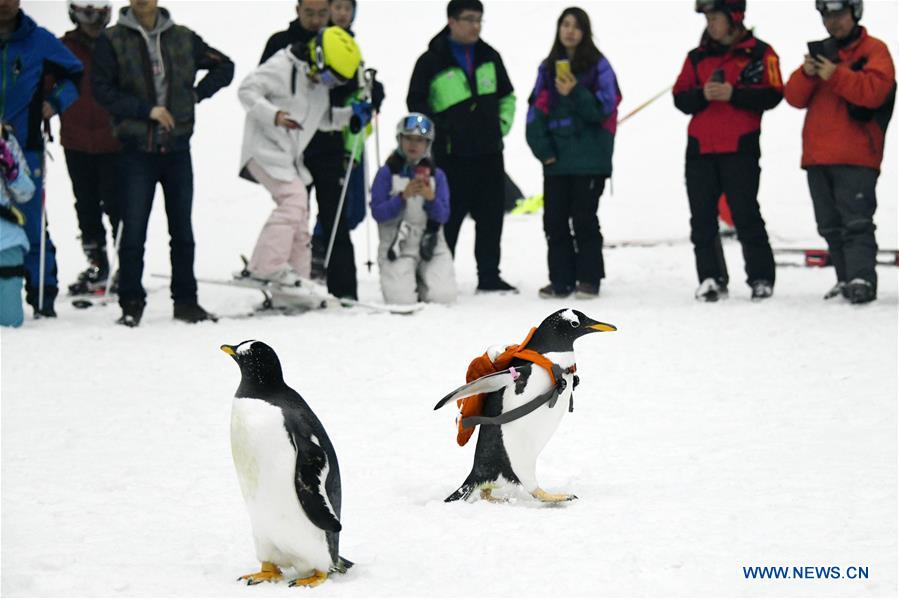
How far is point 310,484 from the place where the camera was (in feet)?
8.79

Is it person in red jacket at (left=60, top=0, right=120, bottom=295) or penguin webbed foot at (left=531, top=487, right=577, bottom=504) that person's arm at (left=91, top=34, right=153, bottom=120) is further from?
penguin webbed foot at (left=531, top=487, right=577, bottom=504)

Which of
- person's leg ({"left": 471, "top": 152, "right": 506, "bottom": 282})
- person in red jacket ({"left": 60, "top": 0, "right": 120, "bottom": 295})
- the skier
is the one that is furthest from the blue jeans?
the skier

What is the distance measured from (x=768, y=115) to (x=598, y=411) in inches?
458

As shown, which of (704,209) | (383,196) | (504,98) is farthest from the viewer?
(504,98)

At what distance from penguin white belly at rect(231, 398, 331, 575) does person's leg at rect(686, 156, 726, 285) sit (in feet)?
15.9

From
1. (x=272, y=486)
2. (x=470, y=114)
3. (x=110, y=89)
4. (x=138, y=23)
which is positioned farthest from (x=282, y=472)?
(x=470, y=114)

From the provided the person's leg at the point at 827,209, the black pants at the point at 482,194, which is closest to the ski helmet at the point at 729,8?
the person's leg at the point at 827,209

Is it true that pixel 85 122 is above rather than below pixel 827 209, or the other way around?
above

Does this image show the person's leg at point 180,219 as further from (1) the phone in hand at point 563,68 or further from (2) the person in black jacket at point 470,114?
(1) the phone in hand at point 563,68

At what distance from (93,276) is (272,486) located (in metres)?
5.51

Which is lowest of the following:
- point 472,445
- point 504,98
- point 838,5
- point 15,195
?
point 472,445

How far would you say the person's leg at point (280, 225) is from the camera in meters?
6.82

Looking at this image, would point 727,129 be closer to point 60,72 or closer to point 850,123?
point 850,123

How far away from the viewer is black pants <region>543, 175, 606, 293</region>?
294 inches
